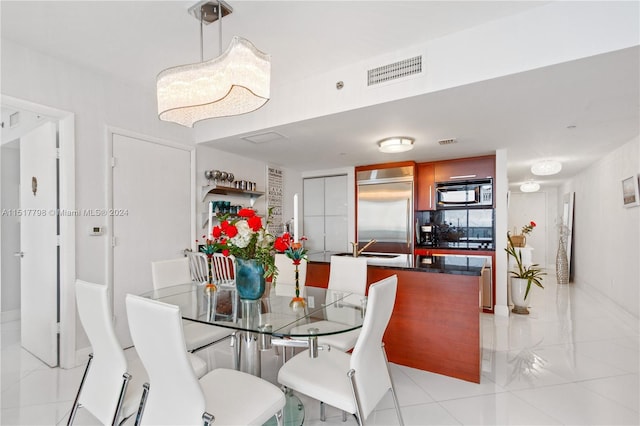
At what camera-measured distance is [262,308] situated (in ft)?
6.39

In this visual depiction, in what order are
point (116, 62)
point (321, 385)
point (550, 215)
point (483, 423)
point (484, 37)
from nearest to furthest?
1. point (321, 385)
2. point (483, 423)
3. point (484, 37)
4. point (116, 62)
5. point (550, 215)

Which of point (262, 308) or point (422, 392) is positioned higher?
point (262, 308)

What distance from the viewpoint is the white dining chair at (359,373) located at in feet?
4.65

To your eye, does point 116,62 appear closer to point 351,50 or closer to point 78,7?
point 78,7

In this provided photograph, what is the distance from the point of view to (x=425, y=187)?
16.3 feet

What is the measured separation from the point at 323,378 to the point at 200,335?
40.2 inches

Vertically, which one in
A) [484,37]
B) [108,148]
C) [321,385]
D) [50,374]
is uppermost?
[484,37]

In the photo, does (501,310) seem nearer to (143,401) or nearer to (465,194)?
(465,194)

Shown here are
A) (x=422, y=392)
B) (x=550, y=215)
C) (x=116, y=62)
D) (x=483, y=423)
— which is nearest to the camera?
(x=483, y=423)

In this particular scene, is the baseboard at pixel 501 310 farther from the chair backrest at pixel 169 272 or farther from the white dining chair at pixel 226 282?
the chair backrest at pixel 169 272

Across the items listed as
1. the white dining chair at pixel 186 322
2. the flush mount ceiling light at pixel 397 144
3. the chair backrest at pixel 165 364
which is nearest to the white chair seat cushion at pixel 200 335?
the white dining chair at pixel 186 322

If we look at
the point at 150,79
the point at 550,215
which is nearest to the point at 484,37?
the point at 150,79

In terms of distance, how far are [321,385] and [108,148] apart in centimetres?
277

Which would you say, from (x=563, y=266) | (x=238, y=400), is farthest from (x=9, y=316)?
(x=563, y=266)
